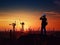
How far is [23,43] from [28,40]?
1754mm

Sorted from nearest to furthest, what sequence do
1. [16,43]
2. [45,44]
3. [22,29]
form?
[45,44] < [16,43] < [22,29]

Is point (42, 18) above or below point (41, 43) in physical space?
above

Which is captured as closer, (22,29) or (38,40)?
(38,40)

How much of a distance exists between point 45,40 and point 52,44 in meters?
1.64

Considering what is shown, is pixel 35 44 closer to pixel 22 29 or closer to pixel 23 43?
pixel 23 43

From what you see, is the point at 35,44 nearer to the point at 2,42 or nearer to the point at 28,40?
the point at 28,40

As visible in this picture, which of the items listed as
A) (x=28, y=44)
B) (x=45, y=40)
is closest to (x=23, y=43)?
(x=28, y=44)

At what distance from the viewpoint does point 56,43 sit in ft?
158

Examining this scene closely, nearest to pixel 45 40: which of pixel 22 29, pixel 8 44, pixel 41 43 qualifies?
pixel 41 43

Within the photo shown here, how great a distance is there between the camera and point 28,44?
160 feet

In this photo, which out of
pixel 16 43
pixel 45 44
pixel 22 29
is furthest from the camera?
pixel 22 29

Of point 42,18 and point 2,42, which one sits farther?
point 2,42

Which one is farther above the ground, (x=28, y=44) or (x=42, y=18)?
(x=42, y=18)

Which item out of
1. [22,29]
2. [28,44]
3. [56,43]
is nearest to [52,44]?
[56,43]
